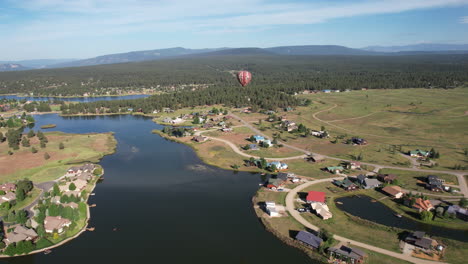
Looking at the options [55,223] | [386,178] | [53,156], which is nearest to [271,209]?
[386,178]

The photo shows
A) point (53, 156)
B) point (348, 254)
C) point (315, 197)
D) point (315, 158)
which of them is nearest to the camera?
point (348, 254)

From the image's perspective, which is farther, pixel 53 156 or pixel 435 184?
pixel 53 156

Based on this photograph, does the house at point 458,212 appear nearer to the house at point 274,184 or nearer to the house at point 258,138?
the house at point 274,184

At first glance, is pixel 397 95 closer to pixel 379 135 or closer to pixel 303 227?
pixel 379 135

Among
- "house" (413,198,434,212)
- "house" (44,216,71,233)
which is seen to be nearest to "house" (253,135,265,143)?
"house" (413,198,434,212)

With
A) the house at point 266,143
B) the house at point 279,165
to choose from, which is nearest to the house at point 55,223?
the house at point 279,165

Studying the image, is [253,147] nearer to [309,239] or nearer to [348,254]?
[309,239]

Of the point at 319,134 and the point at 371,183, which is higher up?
the point at 319,134

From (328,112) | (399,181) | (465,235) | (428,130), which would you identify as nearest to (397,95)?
(328,112)
